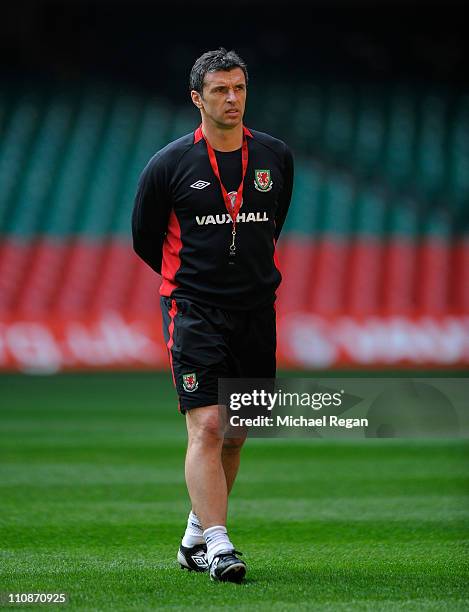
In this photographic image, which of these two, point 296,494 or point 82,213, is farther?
point 82,213

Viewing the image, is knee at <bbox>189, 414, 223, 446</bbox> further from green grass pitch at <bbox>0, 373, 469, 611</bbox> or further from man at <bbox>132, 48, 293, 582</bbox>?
green grass pitch at <bbox>0, 373, 469, 611</bbox>

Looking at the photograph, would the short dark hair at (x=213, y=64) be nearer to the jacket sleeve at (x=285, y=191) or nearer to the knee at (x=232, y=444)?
the jacket sleeve at (x=285, y=191)

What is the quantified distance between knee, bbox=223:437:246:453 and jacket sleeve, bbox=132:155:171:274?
91 centimetres

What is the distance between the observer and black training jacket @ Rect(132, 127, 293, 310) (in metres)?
5.48

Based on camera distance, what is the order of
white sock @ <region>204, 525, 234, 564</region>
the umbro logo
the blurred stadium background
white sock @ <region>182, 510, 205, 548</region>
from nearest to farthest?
white sock @ <region>204, 525, 234, 564</region> → the umbro logo → white sock @ <region>182, 510, 205, 548</region> → the blurred stadium background

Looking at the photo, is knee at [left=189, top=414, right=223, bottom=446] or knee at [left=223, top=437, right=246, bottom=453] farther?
knee at [left=223, top=437, right=246, bottom=453]

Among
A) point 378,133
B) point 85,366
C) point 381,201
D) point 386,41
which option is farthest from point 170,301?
point 386,41

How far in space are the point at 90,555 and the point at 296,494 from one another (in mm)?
2440

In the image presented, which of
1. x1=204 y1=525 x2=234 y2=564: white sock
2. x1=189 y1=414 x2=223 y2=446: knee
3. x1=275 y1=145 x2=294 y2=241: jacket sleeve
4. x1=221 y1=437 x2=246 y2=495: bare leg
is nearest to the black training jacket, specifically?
x1=275 y1=145 x2=294 y2=241: jacket sleeve

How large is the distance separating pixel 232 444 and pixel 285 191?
119cm

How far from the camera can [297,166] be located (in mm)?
24516

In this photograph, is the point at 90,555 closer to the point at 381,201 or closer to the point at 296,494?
the point at 296,494

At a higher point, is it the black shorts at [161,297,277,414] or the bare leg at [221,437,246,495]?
the black shorts at [161,297,277,414]

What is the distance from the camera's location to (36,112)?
88.0ft
